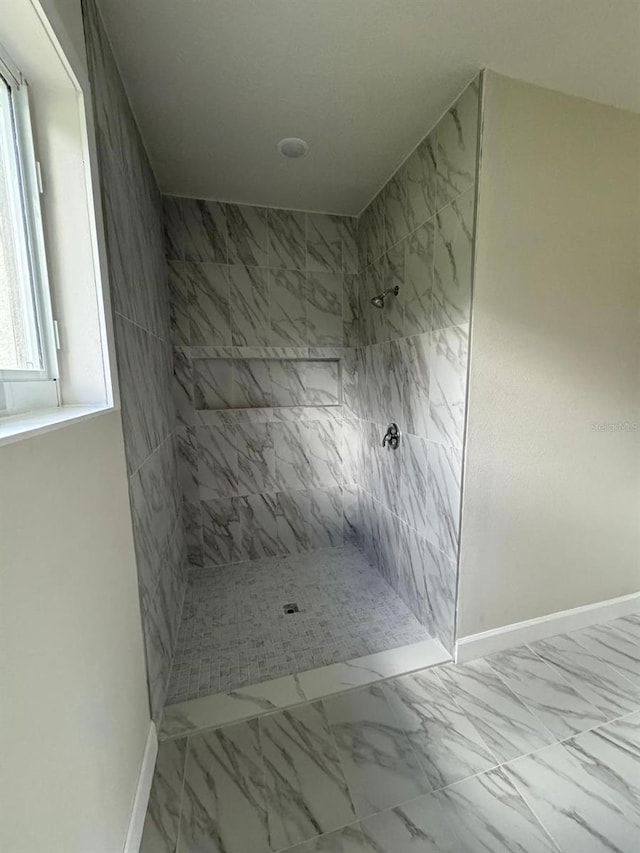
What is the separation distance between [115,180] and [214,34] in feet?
1.83

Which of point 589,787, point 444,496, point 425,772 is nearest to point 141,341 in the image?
point 444,496

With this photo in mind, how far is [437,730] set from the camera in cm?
116

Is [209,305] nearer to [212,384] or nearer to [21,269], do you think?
[212,384]

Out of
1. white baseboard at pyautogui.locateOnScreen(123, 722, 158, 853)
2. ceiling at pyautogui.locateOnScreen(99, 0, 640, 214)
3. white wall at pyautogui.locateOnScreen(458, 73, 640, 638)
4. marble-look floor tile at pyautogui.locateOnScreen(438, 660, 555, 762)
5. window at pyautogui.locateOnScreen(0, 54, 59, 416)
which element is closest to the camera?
window at pyautogui.locateOnScreen(0, 54, 59, 416)

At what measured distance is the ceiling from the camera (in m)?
0.97

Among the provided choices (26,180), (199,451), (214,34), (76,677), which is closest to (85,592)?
(76,677)

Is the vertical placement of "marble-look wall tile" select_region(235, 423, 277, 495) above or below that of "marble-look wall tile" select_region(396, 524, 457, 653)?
above

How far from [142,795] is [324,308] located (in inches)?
93.9

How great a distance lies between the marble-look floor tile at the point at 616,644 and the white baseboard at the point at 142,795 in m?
1.84

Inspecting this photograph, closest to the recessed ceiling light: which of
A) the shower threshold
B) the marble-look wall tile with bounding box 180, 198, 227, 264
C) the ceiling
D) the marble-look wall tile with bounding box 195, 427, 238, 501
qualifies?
the ceiling

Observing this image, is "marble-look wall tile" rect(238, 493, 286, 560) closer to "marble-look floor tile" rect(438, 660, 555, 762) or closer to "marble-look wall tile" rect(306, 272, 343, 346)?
"marble-look wall tile" rect(306, 272, 343, 346)

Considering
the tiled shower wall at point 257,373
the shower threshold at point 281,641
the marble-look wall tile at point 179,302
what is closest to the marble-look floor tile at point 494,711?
the shower threshold at point 281,641

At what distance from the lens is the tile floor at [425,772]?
89 cm

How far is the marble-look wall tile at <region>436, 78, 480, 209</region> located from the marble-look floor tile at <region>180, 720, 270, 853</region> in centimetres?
218
